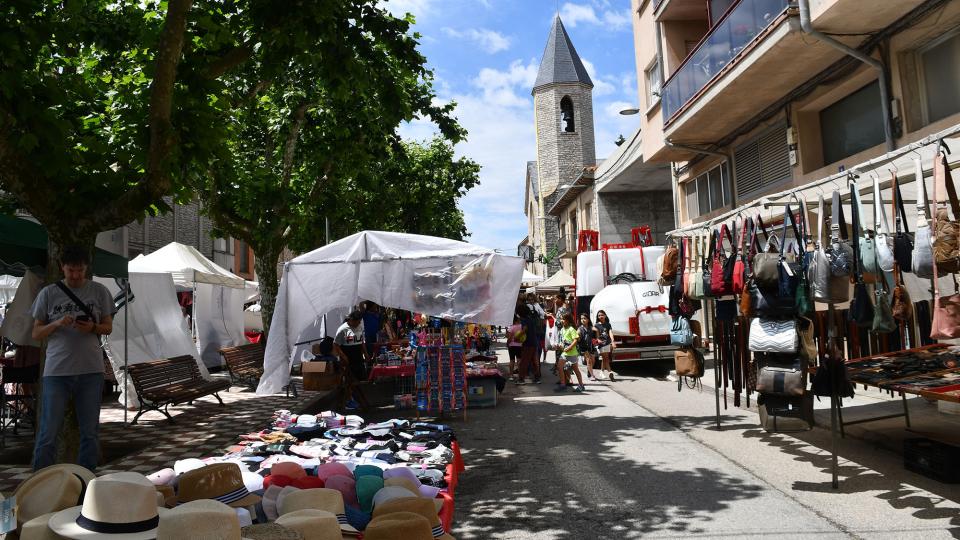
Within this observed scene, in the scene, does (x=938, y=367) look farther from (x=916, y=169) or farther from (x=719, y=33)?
(x=719, y=33)

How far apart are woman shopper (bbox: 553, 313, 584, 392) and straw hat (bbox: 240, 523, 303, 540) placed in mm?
10482

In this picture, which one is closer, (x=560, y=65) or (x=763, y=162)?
(x=763, y=162)

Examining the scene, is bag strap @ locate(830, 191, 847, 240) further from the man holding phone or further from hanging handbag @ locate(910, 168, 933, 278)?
the man holding phone

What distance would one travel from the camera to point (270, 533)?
8.61 ft

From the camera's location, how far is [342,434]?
19.0 ft

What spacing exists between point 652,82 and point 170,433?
54.5 ft

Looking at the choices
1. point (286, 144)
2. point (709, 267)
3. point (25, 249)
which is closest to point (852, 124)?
point (709, 267)

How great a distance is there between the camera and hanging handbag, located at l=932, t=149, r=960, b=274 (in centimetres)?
414

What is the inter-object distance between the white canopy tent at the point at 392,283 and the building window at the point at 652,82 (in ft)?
35.4

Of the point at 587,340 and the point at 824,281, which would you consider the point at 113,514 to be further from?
the point at 587,340

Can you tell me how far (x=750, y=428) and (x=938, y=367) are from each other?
8.80ft

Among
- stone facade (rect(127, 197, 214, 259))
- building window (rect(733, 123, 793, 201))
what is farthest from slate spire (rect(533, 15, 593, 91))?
building window (rect(733, 123, 793, 201))

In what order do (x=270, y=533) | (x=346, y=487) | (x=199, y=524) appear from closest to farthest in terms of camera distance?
(x=199, y=524)
(x=270, y=533)
(x=346, y=487)

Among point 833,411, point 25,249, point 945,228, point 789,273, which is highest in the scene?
point 25,249
